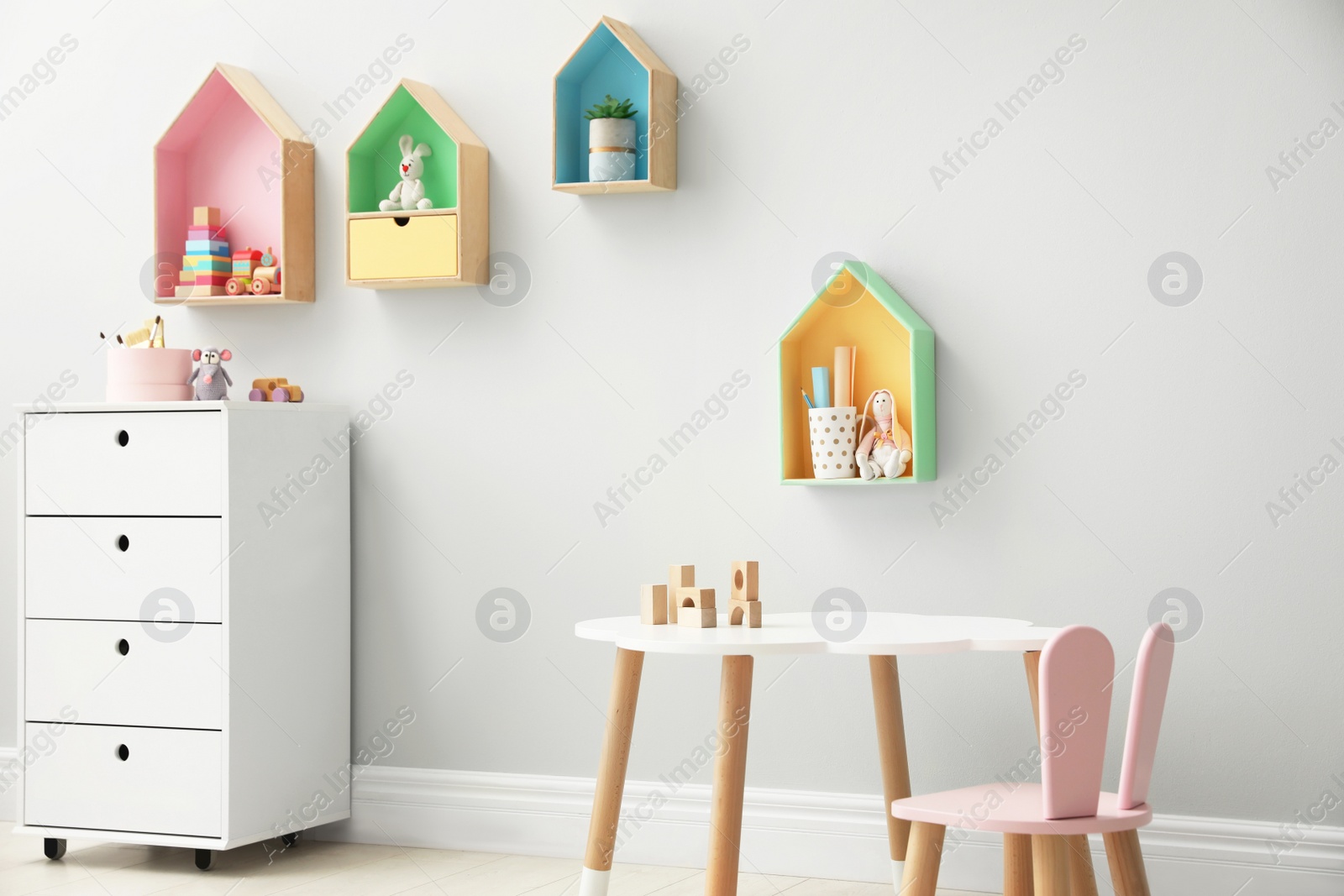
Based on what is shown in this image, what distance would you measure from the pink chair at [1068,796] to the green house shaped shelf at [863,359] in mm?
960

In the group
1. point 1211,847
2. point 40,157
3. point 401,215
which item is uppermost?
point 40,157

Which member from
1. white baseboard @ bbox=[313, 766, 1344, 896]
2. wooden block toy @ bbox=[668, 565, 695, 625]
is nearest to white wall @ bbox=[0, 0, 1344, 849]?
white baseboard @ bbox=[313, 766, 1344, 896]

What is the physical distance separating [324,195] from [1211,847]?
2.50 m

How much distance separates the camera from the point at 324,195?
337cm

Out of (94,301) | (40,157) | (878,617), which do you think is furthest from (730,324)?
(40,157)

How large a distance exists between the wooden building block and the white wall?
0.66 metres

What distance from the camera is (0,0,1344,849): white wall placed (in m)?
2.64

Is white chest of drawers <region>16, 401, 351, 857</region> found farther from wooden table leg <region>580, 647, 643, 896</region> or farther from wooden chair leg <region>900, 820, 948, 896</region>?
wooden chair leg <region>900, 820, 948, 896</region>

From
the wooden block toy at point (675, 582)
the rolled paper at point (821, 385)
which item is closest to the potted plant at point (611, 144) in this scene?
the rolled paper at point (821, 385)

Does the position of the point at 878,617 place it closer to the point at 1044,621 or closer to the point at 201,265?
the point at 1044,621

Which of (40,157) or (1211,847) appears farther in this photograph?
(40,157)

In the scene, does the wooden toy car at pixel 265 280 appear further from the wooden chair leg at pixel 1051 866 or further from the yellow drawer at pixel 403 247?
the wooden chair leg at pixel 1051 866

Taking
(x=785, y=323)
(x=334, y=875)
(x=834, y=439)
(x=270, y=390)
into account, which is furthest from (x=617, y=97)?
(x=334, y=875)

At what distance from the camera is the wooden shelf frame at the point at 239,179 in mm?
3293
